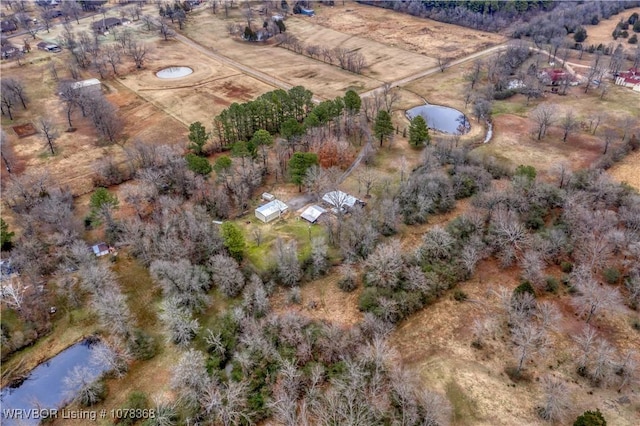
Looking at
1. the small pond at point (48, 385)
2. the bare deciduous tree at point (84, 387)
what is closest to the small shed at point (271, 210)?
the small pond at point (48, 385)

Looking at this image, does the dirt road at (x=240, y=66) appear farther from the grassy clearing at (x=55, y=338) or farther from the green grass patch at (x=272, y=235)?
the grassy clearing at (x=55, y=338)

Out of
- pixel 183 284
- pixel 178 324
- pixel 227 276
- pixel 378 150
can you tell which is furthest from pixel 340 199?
pixel 178 324

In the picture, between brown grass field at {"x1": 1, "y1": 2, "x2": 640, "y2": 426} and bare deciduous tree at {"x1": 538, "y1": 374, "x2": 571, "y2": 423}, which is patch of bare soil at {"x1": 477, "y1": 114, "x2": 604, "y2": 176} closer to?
brown grass field at {"x1": 1, "y1": 2, "x2": 640, "y2": 426}

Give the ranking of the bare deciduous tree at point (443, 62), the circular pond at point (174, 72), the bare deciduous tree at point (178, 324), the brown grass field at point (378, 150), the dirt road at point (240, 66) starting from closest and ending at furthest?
A: 1. the brown grass field at point (378, 150)
2. the bare deciduous tree at point (178, 324)
3. the dirt road at point (240, 66)
4. the circular pond at point (174, 72)
5. the bare deciduous tree at point (443, 62)

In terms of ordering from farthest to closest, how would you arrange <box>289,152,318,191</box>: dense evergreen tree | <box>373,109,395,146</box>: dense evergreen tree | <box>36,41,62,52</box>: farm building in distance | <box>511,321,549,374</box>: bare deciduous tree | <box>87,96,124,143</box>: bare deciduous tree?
<box>36,41,62,52</box>: farm building in distance, <box>87,96,124,143</box>: bare deciduous tree, <box>373,109,395,146</box>: dense evergreen tree, <box>289,152,318,191</box>: dense evergreen tree, <box>511,321,549,374</box>: bare deciduous tree

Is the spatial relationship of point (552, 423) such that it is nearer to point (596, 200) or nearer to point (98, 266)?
point (596, 200)

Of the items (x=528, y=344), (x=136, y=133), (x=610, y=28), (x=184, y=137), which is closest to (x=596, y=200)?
(x=528, y=344)

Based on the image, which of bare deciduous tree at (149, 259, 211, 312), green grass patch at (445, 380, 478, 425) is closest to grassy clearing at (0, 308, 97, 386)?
bare deciduous tree at (149, 259, 211, 312)
